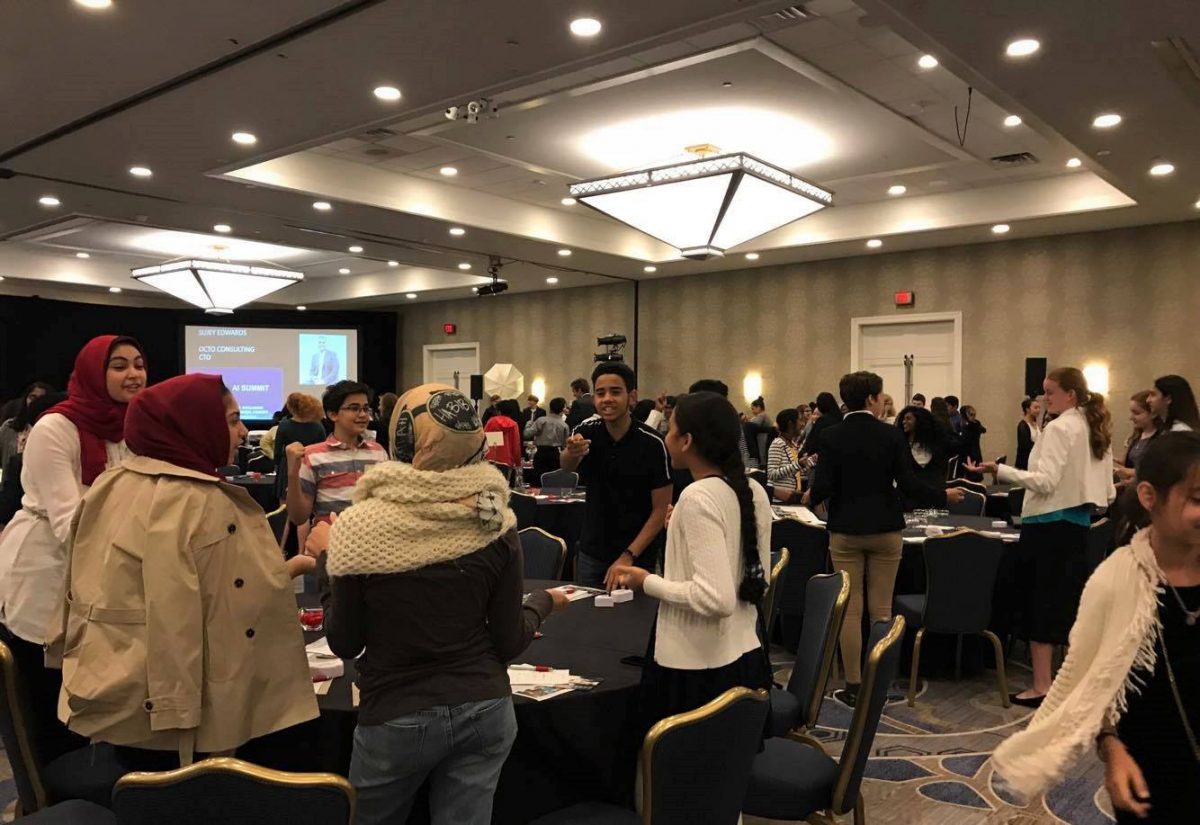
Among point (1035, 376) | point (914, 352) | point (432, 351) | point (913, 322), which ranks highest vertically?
point (913, 322)

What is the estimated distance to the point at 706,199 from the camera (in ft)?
26.8

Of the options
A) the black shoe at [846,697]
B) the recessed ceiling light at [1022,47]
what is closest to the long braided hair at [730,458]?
the black shoe at [846,697]

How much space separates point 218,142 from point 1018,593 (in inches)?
258

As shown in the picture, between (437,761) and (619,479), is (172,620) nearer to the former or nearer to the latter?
(437,761)

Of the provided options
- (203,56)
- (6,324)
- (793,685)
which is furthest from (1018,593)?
(6,324)

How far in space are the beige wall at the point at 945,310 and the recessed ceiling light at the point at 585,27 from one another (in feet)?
27.9

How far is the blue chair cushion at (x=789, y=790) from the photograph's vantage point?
101 inches

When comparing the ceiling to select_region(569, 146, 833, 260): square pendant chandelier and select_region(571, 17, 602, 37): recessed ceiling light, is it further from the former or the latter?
select_region(569, 146, 833, 260): square pendant chandelier

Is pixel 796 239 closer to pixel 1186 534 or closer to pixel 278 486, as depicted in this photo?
pixel 278 486

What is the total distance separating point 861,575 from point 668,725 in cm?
335

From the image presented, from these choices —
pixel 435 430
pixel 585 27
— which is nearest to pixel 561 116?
pixel 585 27

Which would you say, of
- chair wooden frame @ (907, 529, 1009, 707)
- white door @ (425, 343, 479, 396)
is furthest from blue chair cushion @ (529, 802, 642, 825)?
white door @ (425, 343, 479, 396)

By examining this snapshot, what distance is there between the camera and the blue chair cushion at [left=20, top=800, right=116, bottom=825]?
7.59 feet

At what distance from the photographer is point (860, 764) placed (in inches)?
101
